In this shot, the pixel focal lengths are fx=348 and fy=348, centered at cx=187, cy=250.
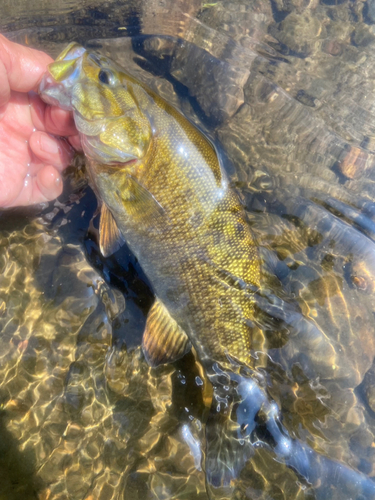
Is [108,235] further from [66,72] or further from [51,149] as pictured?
[66,72]

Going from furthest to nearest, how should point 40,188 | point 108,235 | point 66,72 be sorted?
1. point 40,188
2. point 108,235
3. point 66,72

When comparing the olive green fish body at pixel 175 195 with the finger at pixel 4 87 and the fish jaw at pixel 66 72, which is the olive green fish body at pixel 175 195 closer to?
the fish jaw at pixel 66 72

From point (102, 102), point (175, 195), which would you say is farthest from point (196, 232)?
point (102, 102)

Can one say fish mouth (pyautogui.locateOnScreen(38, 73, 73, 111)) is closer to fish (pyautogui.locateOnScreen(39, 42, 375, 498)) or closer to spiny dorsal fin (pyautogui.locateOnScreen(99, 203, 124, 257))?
fish (pyautogui.locateOnScreen(39, 42, 375, 498))

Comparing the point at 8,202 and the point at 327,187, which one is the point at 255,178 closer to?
the point at 327,187

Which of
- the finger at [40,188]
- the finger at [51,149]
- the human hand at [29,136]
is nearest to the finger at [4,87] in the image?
the human hand at [29,136]

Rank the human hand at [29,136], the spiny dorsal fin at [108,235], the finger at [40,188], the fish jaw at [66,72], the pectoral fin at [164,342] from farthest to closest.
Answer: the finger at [40,188], the spiny dorsal fin at [108,235], the pectoral fin at [164,342], the human hand at [29,136], the fish jaw at [66,72]
